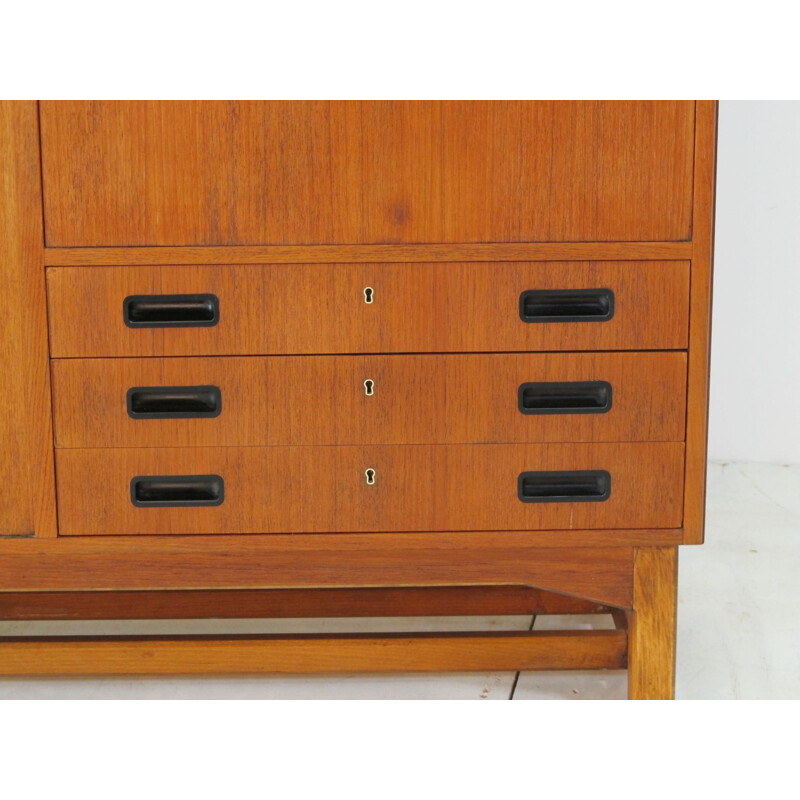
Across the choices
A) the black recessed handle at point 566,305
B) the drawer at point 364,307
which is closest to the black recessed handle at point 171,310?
the drawer at point 364,307

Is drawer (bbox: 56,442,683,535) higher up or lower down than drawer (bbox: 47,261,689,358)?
lower down

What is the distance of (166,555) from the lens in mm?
1835

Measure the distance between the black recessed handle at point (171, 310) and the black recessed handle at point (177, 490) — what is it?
240 millimetres

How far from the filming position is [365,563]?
6.00 feet

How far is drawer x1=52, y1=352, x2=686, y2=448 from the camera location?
1.73 meters

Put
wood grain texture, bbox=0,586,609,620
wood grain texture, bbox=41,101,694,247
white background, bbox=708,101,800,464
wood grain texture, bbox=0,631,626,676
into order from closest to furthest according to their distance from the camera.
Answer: wood grain texture, bbox=41,101,694,247, wood grain texture, bbox=0,631,626,676, wood grain texture, bbox=0,586,609,620, white background, bbox=708,101,800,464

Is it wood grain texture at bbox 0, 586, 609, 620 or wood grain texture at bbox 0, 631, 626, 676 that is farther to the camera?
wood grain texture at bbox 0, 586, 609, 620

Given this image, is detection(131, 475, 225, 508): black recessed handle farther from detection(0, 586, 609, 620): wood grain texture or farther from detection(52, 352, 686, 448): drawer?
detection(0, 586, 609, 620): wood grain texture

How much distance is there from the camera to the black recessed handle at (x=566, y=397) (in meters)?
1.74

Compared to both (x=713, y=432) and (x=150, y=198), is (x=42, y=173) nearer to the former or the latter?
(x=150, y=198)

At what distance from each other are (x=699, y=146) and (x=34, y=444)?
3.68ft

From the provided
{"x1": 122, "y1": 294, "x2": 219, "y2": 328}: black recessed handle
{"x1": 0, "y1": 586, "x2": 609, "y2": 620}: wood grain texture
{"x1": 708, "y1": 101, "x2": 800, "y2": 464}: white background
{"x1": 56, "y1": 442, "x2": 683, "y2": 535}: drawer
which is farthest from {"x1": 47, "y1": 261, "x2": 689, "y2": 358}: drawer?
{"x1": 708, "y1": 101, "x2": 800, "y2": 464}: white background

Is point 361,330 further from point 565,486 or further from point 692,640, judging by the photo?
point 692,640

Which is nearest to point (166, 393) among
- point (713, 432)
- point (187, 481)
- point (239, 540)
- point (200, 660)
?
point (187, 481)
